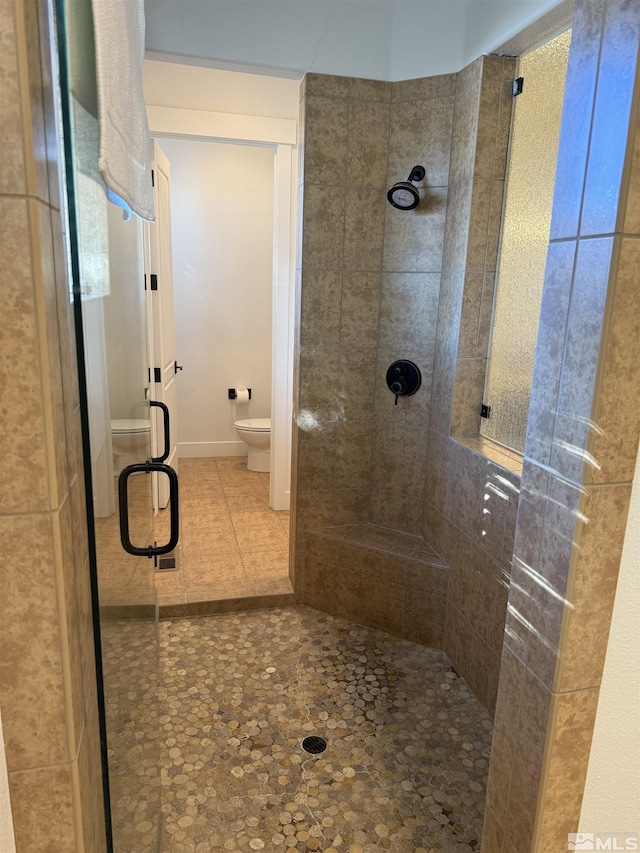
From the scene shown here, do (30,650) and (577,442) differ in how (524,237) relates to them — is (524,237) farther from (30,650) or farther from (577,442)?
(30,650)

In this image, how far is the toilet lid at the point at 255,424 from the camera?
187 inches

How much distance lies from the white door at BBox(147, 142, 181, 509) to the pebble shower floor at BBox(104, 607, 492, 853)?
1.44 metres

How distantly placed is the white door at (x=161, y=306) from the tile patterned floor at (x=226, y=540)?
38 centimetres

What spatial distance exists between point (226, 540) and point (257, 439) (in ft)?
4.49

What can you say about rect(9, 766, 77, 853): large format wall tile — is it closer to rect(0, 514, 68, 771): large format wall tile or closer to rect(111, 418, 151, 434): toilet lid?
rect(0, 514, 68, 771): large format wall tile

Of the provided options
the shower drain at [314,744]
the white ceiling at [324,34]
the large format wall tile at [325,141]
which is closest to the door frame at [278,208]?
the white ceiling at [324,34]

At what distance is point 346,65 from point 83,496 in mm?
A: 2431

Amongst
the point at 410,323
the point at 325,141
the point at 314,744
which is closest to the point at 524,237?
the point at 410,323

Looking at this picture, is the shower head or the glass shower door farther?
the shower head

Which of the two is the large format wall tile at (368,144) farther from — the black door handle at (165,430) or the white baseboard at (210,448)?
the white baseboard at (210,448)

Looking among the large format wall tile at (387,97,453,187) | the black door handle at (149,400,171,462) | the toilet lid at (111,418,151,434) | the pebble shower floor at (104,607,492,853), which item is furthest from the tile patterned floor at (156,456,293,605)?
the large format wall tile at (387,97,453,187)

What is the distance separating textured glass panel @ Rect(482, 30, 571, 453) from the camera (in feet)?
6.91

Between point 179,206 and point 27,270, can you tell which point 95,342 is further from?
point 179,206

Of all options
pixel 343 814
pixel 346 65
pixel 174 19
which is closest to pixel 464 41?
pixel 346 65
